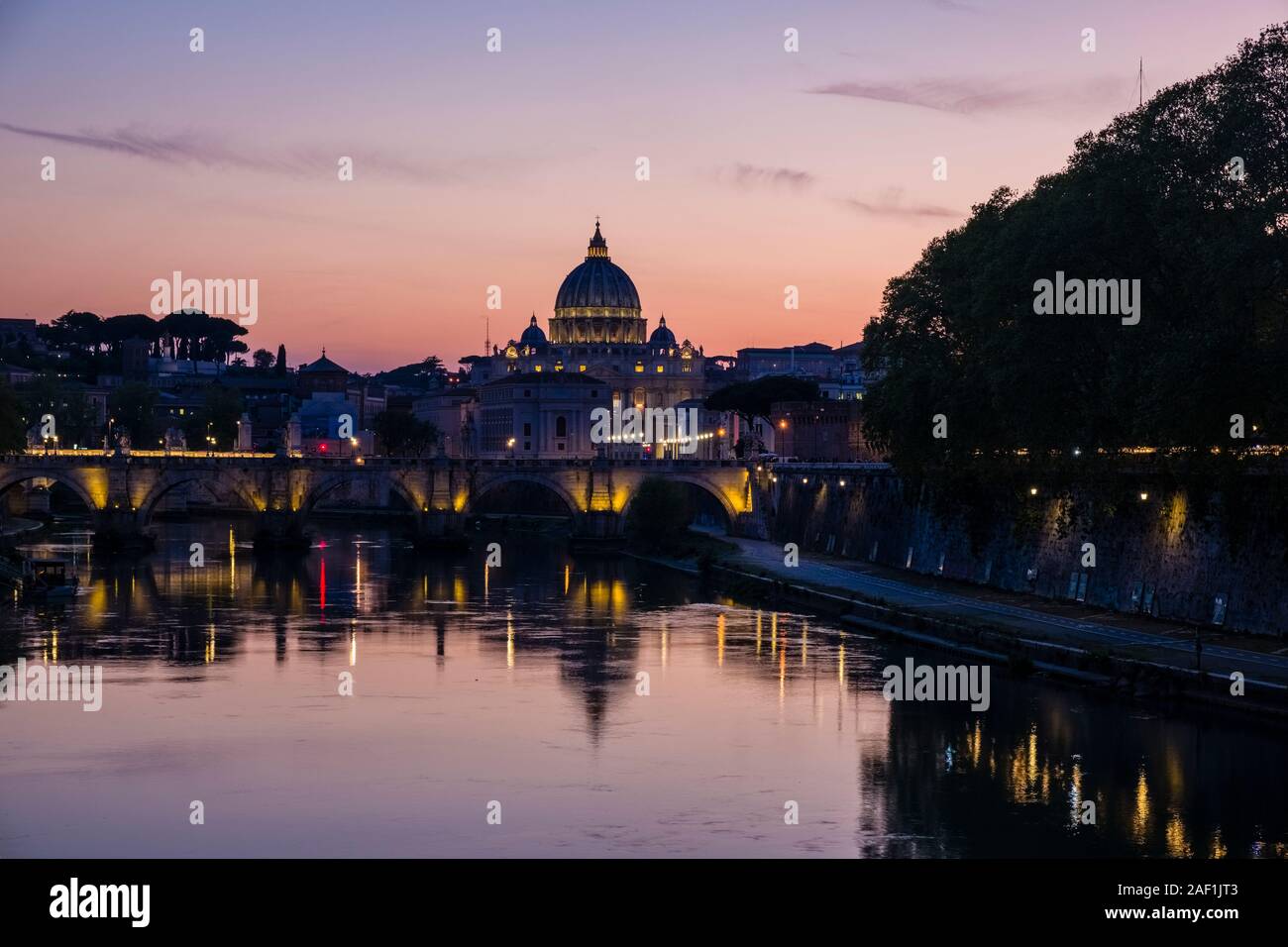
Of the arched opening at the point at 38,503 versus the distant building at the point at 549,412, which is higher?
the distant building at the point at 549,412

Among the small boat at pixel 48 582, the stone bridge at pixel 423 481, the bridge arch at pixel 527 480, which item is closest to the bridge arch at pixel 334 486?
the stone bridge at pixel 423 481

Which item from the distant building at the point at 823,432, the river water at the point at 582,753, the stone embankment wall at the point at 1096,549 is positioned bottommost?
the river water at the point at 582,753

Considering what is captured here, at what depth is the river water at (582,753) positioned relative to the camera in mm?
29844

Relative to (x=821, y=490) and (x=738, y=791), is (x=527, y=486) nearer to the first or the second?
(x=821, y=490)

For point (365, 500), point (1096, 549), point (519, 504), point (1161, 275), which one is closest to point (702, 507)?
point (519, 504)

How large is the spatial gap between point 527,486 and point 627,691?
278 ft

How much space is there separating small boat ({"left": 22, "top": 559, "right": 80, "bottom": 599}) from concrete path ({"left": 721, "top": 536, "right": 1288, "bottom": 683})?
24.0 metres

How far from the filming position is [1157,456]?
46750mm

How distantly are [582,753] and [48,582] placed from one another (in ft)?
110

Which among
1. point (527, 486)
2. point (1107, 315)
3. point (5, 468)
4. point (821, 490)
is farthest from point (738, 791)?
point (527, 486)

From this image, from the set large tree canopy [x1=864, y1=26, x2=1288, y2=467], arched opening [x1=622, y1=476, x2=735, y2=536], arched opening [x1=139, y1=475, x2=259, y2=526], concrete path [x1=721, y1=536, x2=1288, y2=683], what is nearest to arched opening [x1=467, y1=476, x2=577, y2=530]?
arched opening [x1=622, y1=476, x2=735, y2=536]

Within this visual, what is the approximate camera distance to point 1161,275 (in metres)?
47.0

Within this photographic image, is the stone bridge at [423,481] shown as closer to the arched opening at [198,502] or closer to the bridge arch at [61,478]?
the bridge arch at [61,478]

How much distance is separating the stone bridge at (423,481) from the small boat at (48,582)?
2591 cm
